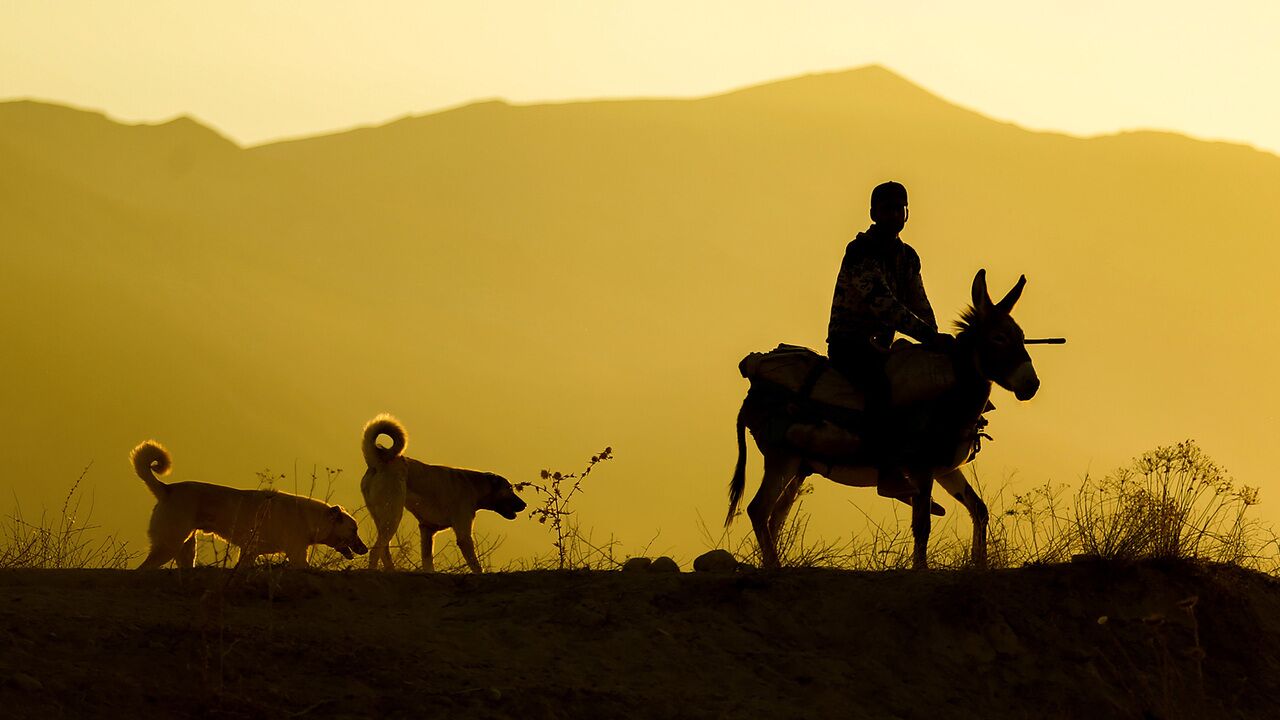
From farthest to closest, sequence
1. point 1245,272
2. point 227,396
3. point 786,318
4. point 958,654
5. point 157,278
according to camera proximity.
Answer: point 1245,272
point 786,318
point 157,278
point 227,396
point 958,654

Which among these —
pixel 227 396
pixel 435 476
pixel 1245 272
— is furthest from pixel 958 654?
pixel 1245 272

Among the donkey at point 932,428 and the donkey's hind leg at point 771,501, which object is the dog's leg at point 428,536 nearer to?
the donkey's hind leg at point 771,501

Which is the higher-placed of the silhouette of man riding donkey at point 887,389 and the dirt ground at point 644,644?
the silhouette of man riding donkey at point 887,389

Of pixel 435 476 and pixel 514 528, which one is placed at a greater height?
pixel 514 528

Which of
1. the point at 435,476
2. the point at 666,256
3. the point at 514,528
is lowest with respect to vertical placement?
the point at 435,476

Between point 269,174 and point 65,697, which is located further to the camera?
point 269,174

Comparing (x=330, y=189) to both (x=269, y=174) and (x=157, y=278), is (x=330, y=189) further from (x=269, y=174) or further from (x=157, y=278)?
(x=157, y=278)

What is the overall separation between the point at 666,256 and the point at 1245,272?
65797 mm

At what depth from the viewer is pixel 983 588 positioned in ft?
27.8

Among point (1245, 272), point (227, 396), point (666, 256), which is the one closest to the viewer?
point (227, 396)

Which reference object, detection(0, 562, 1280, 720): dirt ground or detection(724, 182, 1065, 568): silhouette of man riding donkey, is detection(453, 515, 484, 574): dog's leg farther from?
detection(0, 562, 1280, 720): dirt ground

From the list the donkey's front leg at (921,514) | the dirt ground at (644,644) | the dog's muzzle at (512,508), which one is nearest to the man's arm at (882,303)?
the donkey's front leg at (921,514)

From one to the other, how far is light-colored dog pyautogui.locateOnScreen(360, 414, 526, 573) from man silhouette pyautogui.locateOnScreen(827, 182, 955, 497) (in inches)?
144

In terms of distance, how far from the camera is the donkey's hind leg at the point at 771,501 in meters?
10.3
